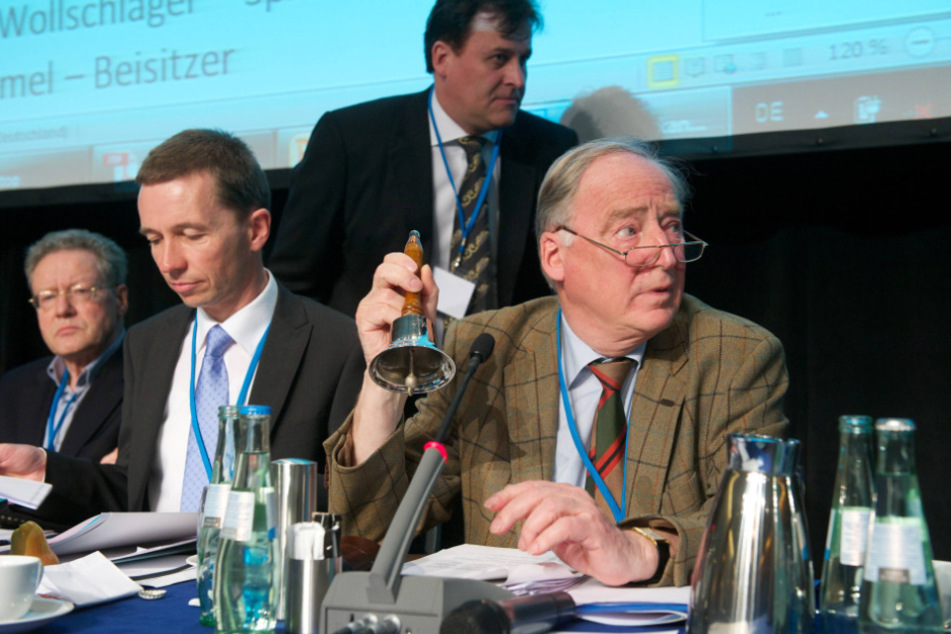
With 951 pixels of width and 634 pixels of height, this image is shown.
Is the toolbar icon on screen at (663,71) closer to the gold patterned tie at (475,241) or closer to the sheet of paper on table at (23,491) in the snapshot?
the gold patterned tie at (475,241)

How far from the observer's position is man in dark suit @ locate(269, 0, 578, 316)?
2982mm

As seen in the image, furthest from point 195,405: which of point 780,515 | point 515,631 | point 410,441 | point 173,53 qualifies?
point 173,53

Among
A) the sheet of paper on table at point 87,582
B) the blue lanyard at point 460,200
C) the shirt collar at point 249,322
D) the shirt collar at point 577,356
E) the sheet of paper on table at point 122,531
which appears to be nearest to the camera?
the sheet of paper on table at point 87,582

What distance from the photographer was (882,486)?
3.13 feet

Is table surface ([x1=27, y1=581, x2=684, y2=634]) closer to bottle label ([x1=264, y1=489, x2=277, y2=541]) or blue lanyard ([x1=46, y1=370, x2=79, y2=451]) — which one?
bottle label ([x1=264, y1=489, x2=277, y2=541])

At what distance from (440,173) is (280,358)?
1023mm

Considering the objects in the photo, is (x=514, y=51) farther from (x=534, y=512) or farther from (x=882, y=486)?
(x=882, y=486)

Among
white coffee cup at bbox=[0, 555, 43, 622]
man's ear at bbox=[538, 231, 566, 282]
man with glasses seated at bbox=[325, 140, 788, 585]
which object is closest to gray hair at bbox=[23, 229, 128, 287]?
man with glasses seated at bbox=[325, 140, 788, 585]

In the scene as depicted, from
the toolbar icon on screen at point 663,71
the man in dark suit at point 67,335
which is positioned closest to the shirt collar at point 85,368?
the man in dark suit at point 67,335

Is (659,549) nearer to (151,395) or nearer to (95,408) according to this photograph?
(151,395)

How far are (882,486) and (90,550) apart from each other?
51.0 inches

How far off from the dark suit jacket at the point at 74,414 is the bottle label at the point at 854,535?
2.62 m

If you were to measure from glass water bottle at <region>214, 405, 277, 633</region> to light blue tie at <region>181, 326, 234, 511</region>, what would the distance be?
1106 mm

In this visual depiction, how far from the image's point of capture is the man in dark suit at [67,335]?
346cm
